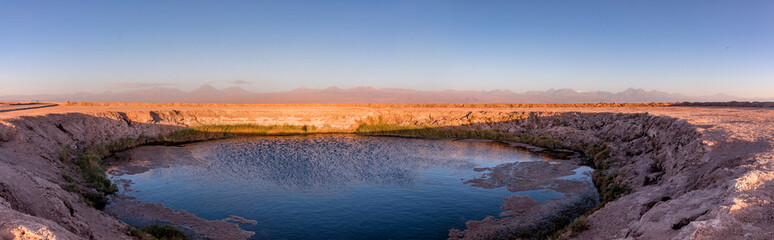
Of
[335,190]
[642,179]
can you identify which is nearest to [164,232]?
[335,190]

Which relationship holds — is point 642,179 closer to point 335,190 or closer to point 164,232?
point 335,190

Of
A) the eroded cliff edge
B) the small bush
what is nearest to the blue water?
the small bush

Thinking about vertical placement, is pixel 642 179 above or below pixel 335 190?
above

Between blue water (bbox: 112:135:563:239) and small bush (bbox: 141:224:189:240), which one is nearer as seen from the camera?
A: small bush (bbox: 141:224:189:240)

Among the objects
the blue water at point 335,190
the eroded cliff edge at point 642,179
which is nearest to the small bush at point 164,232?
the eroded cliff edge at point 642,179

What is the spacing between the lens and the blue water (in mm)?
14695

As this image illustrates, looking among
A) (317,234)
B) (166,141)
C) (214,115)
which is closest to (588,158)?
(317,234)

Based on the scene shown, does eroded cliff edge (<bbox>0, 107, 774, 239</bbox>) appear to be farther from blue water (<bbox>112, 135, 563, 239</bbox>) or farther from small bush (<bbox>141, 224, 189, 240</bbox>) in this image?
blue water (<bbox>112, 135, 563, 239</bbox>)

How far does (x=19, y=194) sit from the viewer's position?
29.8 feet

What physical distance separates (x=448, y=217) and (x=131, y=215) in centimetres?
1210

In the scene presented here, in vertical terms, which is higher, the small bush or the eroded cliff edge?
the eroded cliff edge

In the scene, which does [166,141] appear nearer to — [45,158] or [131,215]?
[45,158]

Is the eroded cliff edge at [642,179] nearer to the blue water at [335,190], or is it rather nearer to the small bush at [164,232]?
the small bush at [164,232]

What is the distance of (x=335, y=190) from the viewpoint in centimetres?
1936
